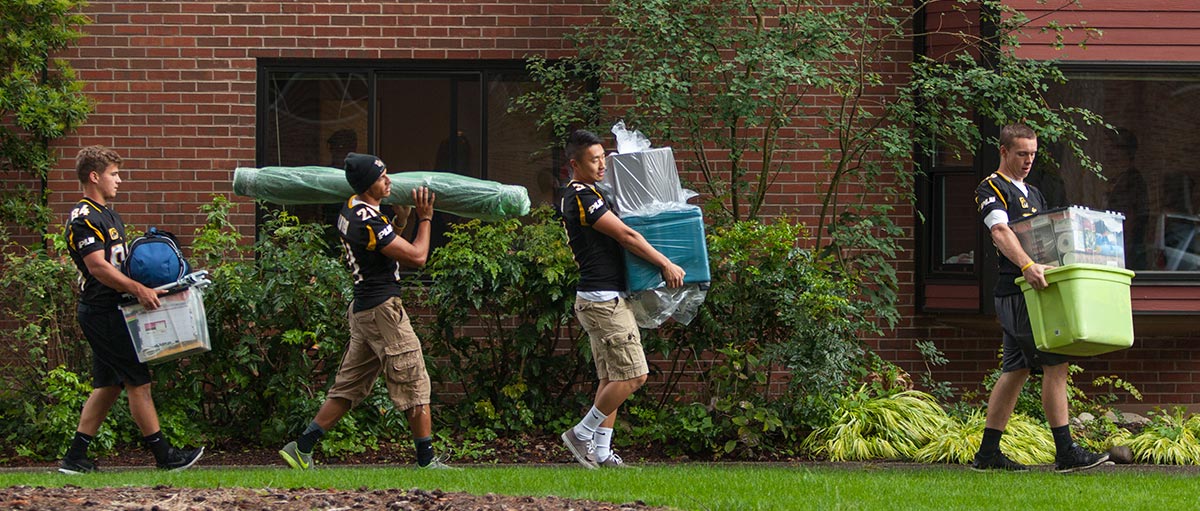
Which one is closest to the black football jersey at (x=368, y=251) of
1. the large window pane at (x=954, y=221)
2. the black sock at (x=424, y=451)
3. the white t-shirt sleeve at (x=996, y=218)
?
the black sock at (x=424, y=451)

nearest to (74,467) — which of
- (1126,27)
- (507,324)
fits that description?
(507,324)

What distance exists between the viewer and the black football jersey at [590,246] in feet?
23.8

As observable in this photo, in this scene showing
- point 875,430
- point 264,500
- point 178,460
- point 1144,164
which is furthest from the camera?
point 1144,164

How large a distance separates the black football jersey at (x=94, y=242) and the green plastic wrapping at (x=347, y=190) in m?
0.91

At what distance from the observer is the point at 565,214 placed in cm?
736

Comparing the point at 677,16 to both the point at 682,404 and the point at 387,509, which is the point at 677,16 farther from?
the point at 387,509

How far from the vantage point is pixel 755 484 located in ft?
21.7

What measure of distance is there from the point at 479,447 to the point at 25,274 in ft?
9.79

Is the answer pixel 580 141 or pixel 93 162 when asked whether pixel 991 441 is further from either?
pixel 93 162

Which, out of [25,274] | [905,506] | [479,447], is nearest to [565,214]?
[479,447]

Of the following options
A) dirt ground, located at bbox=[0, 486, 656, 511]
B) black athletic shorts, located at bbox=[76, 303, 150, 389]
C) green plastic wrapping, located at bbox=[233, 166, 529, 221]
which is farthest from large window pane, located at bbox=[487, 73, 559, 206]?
dirt ground, located at bbox=[0, 486, 656, 511]

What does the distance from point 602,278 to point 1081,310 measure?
246 cm

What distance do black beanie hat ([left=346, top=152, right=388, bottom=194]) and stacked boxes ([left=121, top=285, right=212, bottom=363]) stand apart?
111 cm

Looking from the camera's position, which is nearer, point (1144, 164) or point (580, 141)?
point (580, 141)
